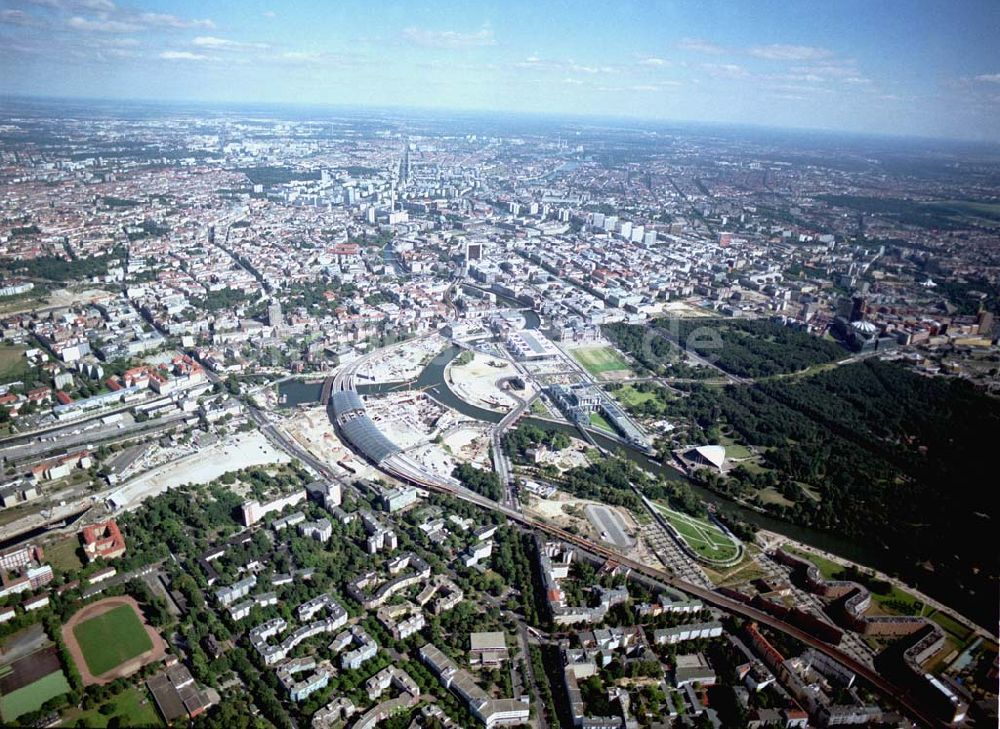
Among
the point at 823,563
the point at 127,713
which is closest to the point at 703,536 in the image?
the point at 823,563

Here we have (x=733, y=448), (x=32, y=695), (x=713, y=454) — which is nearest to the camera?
(x=32, y=695)

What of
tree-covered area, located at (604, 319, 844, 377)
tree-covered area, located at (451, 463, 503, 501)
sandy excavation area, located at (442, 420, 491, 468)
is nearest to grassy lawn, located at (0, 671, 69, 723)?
tree-covered area, located at (451, 463, 503, 501)

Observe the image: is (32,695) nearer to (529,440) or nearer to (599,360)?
(529,440)

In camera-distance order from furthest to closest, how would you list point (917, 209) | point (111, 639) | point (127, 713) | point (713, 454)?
1. point (917, 209)
2. point (713, 454)
3. point (111, 639)
4. point (127, 713)

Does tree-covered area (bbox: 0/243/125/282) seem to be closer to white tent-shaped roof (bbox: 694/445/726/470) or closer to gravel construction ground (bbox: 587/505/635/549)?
gravel construction ground (bbox: 587/505/635/549)

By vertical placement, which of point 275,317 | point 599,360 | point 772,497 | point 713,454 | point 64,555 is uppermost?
point 275,317

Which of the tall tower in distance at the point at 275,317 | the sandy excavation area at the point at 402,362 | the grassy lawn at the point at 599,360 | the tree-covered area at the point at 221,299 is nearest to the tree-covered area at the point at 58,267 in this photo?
the tree-covered area at the point at 221,299
